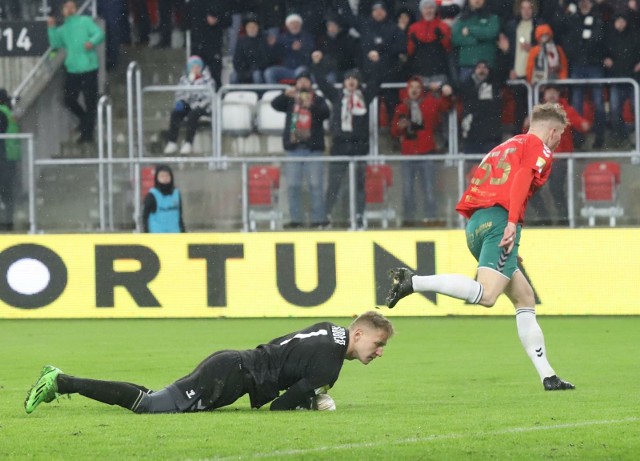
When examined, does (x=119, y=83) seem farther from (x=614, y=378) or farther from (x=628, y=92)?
(x=614, y=378)

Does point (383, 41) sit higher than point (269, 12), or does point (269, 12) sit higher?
point (269, 12)

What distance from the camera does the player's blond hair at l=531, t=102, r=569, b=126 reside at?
406 inches

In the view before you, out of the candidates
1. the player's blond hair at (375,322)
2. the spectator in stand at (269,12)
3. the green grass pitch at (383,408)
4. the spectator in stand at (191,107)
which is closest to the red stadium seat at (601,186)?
the green grass pitch at (383,408)

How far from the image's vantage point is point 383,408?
941 cm

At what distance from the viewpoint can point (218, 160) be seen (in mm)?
19031

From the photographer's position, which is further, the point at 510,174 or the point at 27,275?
the point at 27,275

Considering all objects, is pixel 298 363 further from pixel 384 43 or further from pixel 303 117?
pixel 384 43

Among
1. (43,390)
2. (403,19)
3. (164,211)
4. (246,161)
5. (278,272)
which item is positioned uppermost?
(403,19)

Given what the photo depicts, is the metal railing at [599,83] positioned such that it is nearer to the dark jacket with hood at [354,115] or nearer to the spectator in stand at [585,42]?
the spectator in stand at [585,42]

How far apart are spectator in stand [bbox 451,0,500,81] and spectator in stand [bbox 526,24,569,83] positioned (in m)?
0.57

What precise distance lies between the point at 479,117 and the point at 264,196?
331 centimetres

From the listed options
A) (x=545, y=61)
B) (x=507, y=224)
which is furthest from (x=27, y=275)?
(x=507, y=224)

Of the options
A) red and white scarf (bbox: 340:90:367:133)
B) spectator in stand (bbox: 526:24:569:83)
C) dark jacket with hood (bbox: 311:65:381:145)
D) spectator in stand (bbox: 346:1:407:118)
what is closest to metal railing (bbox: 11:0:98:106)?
dark jacket with hood (bbox: 311:65:381:145)

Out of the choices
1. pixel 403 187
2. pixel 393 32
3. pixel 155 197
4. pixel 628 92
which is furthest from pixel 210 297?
pixel 628 92
